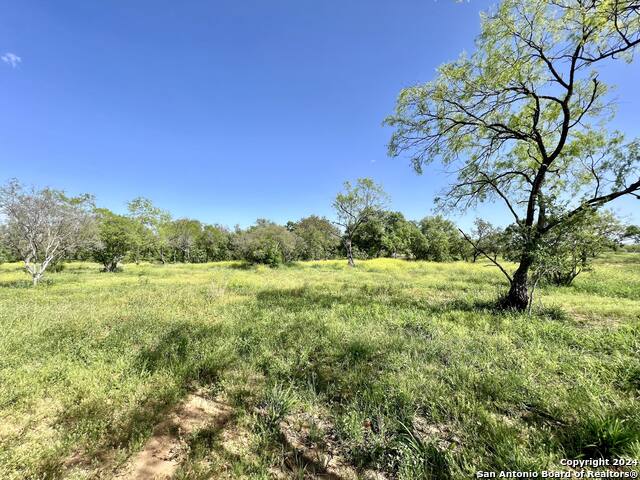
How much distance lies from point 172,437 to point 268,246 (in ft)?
86.8

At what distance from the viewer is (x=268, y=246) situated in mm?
28688

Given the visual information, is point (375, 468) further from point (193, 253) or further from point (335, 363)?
point (193, 253)

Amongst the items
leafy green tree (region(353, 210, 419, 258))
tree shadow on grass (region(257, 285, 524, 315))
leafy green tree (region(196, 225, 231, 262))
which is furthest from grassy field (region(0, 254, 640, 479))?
leafy green tree (region(196, 225, 231, 262))

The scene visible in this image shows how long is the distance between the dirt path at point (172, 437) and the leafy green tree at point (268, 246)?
81.7 feet

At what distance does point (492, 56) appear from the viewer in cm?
695

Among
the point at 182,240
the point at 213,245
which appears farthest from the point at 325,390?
the point at 213,245

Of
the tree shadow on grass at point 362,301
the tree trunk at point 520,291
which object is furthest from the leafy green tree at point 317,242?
the tree trunk at point 520,291

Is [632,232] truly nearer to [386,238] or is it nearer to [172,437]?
[172,437]

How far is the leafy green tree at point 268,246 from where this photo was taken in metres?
28.3

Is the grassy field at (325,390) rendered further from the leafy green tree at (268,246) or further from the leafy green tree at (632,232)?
the leafy green tree at (268,246)

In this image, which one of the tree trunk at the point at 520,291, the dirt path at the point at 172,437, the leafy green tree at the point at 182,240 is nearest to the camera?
the dirt path at the point at 172,437

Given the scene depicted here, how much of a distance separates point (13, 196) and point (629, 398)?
76.6ft

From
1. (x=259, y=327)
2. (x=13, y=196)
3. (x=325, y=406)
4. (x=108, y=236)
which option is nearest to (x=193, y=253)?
(x=108, y=236)

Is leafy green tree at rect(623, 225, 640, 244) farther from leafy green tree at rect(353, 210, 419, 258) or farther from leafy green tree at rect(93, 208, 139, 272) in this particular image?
leafy green tree at rect(353, 210, 419, 258)
